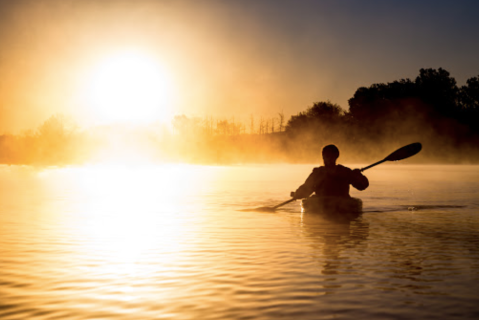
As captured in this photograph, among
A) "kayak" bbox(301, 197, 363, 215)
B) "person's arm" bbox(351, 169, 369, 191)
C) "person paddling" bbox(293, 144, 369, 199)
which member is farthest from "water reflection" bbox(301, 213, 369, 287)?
"person's arm" bbox(351, 169, 369, 191)

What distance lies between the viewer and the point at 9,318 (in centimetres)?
476

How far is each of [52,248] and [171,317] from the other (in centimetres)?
440

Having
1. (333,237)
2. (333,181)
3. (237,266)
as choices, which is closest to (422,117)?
(333,181)

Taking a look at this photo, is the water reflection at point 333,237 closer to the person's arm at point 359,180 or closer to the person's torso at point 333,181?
the person's torso at point 333,181

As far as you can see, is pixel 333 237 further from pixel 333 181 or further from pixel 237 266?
pixel 333 181

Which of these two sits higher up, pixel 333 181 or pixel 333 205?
pixel 333 181

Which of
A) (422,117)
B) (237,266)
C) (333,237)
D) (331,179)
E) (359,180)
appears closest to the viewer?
(237,266)

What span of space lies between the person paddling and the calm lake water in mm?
652

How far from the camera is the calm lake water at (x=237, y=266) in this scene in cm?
506

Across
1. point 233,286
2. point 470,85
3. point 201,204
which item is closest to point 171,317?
point 233,286

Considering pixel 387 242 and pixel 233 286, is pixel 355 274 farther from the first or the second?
pixel 387 242

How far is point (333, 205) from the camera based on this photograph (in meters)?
13.0

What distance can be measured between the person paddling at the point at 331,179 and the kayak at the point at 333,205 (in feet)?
0.61

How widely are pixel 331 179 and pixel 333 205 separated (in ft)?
1.86
